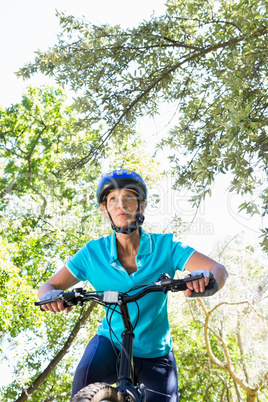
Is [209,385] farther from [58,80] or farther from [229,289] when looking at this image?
[58,80]

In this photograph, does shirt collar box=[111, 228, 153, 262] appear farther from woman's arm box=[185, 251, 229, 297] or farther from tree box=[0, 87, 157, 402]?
tree box=[0, 87, 157, 402]

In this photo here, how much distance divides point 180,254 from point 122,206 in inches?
23.1

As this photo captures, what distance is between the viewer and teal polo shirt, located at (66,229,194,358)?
2.77 meters

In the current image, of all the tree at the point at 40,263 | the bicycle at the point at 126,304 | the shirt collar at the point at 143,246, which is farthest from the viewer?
the tree at the point at 40,263

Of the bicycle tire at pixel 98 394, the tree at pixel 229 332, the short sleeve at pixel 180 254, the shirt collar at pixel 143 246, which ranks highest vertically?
the tree at pixel 229 332

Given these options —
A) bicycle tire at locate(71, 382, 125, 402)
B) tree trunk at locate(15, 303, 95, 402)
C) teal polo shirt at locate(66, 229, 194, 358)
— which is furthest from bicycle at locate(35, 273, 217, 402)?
tree trunk at locate(15, 303, 95, 402)

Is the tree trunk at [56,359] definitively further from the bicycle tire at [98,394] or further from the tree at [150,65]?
the bicycle tire at [98,394]

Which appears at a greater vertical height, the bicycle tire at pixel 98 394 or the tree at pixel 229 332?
the tree at pixel 229 332

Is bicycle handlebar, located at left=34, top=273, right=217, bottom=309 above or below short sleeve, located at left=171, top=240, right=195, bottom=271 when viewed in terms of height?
below

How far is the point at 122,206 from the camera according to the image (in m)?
3.13

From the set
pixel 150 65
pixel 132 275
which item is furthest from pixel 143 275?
pixel 150 65

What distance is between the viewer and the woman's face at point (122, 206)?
309 cm

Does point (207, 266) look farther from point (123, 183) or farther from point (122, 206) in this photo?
point (123, 183)

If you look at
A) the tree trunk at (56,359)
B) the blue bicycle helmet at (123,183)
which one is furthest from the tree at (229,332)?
the blue bicycle helmet at (123,183)
